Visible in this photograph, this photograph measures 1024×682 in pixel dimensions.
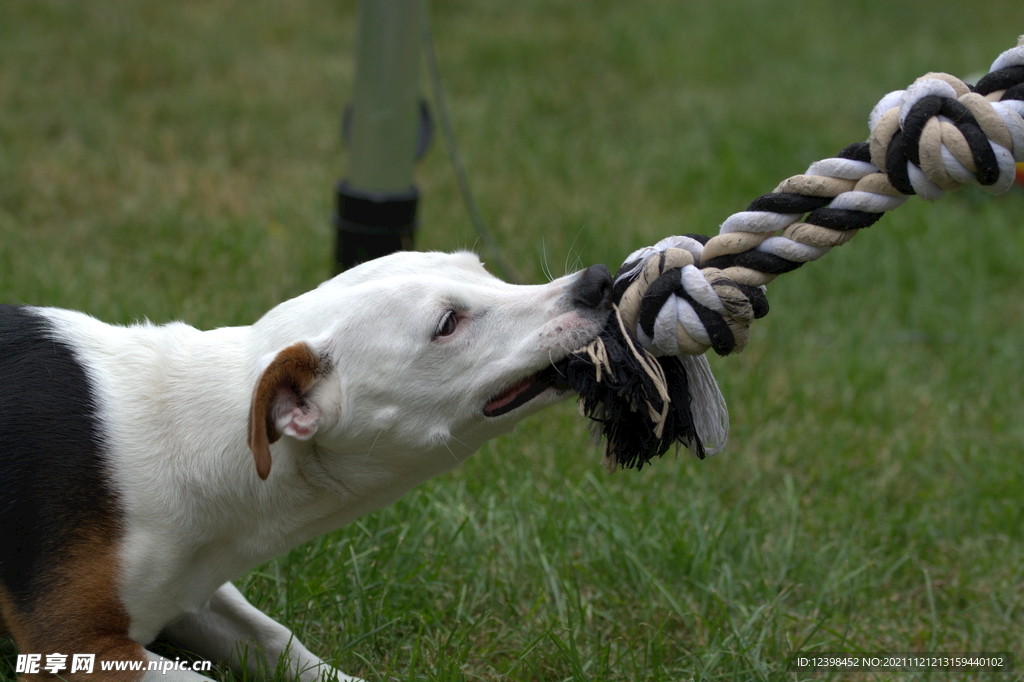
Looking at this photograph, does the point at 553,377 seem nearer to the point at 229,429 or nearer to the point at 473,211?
the point at 229,429

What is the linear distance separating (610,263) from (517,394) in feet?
8.91

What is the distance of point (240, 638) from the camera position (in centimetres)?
251

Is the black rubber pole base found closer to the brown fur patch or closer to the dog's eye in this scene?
the dog's eye

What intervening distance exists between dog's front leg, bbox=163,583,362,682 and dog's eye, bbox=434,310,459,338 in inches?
34.4

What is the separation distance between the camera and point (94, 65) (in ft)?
22.7

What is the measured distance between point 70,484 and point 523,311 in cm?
110

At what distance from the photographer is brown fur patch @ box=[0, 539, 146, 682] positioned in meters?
2.11

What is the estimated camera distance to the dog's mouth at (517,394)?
2.28 meters

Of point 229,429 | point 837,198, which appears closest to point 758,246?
point 837,198

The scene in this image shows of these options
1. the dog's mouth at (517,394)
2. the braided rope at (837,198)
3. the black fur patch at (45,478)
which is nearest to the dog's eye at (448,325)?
the dog's mouth at (517,394)

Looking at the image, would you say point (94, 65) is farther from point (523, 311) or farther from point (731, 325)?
point (731, 325)

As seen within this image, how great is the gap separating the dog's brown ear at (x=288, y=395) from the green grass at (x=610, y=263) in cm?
71

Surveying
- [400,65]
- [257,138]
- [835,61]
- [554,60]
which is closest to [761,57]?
[835,61]

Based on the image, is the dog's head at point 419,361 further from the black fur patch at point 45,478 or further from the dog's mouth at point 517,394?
the black fur patch at point 45,478
